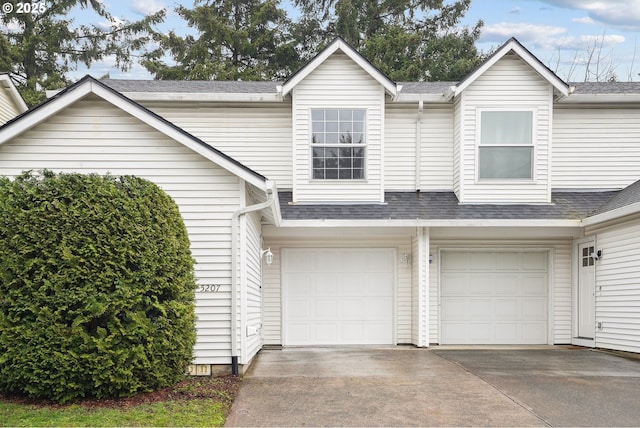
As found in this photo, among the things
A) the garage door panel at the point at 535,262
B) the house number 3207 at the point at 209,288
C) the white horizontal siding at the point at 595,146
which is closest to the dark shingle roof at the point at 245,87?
the white horizontal siding at the point at 595,146

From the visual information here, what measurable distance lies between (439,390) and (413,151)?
594cm

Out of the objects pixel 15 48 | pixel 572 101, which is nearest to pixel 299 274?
pixel 572 101

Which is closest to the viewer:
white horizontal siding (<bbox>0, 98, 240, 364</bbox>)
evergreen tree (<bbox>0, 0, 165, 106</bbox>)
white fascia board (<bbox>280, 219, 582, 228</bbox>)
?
white horizontal siding (<bbox>0, 98, 240, 364</bbox>)

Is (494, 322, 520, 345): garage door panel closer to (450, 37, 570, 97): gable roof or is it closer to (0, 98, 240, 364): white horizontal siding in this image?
(450, 37, 570, 97): gable roof

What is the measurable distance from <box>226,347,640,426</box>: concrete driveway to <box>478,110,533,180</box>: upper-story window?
→ 3.53m

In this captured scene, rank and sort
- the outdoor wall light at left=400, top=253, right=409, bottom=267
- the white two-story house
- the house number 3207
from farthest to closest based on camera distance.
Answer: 1. the outdoor wall light at left=400, top=253, right=409, bottom=267
2. the white two-story house
3. the house number 3207

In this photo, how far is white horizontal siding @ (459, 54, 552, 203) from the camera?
36.9ft

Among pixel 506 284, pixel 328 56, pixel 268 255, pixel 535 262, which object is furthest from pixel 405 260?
pixel 328 56

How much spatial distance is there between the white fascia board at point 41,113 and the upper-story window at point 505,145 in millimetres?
7389

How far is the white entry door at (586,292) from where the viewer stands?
10902 mm

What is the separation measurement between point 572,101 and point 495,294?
13.9ft

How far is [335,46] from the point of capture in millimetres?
11062

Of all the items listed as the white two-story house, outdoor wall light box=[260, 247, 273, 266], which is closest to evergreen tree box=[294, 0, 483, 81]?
the white two-story house

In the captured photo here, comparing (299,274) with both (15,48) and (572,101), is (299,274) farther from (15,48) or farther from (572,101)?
(15,48)
